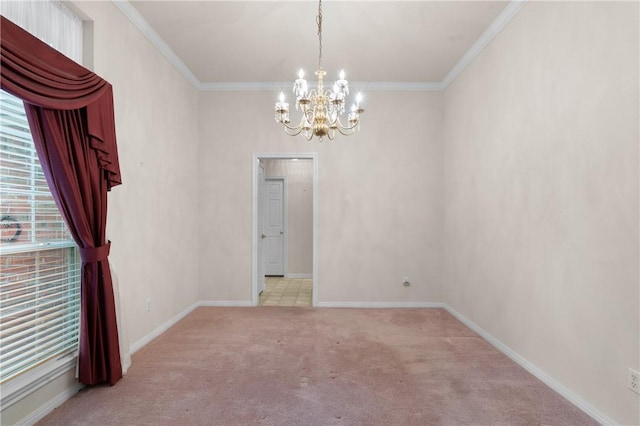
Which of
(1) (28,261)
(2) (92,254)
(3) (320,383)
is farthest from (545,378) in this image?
(1) (28,261)

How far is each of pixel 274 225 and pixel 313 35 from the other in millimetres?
4277

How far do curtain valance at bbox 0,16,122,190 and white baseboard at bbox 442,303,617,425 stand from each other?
3.50 metres

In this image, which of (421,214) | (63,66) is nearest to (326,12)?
(63,66)

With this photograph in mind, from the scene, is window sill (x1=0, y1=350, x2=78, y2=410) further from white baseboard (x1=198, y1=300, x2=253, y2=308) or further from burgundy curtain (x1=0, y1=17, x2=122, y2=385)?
white baseboard (x1=198, y1=300, x2=253, y2=308)

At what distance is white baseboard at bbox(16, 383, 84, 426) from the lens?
195cm

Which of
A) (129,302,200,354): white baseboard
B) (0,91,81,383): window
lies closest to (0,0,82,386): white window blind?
(0,91,81,383): window

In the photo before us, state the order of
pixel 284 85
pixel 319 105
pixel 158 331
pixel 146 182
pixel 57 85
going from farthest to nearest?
1. pixel 284 85
2. pixel 158 331
3. pixel 146 182
4. pixel 319 105
5. pixel 57 85

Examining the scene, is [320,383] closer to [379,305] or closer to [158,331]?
[158,331]

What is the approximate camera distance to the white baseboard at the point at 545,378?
79.7 inches

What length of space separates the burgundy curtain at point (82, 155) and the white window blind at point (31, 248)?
0.43 ft

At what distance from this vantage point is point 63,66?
6.82 ft

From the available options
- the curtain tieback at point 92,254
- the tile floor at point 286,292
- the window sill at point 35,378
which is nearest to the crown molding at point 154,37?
the curtain tieback at point 92,254

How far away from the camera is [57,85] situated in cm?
197

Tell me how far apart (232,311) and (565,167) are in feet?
12.5
